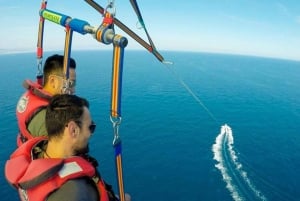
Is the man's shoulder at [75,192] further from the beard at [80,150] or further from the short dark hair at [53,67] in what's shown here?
the short dark hair at [53,67]

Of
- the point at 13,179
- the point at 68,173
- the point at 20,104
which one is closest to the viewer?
the point at 68,173

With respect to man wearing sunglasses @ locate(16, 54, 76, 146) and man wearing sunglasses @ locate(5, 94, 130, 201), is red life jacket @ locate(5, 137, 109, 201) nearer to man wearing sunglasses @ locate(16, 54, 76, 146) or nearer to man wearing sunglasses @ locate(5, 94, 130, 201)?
man wearing sunglasses @ locate(5, 94, 130, 201)

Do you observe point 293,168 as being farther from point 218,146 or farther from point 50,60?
point 50,60

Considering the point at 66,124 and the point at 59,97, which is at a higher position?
the point at 59,97

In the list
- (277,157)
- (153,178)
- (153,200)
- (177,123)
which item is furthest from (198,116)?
(153,200)

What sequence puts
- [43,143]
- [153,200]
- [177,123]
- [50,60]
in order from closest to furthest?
[43,143] < [50,60] < [153,200] < [177,123]

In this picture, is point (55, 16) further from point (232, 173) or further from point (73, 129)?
point (232, 173)

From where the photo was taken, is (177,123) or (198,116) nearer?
Answer: (177,123)

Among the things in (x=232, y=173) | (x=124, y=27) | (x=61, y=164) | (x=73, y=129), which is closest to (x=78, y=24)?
(x=124, y=27)
